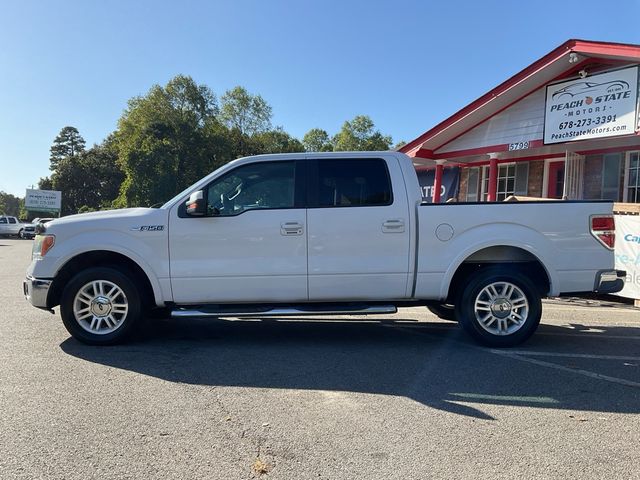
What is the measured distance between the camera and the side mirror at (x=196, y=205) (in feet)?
17.7

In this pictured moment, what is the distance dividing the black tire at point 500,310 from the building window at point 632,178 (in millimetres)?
8829

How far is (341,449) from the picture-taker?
329cm

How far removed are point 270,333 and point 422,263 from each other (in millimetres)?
2172

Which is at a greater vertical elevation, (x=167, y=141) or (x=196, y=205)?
(x=167, y=141)

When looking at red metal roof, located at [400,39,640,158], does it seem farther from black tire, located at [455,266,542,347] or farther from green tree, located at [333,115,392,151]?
green tree, located at [333,115,392,151]

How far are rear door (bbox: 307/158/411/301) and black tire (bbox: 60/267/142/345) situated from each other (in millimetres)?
1971

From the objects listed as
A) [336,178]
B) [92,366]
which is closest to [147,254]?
[92,366]

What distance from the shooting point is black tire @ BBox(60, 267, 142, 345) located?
5465 millimetres

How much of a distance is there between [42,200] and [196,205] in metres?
52.6

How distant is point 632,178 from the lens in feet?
41.0

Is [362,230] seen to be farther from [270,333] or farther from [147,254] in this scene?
[147,254]

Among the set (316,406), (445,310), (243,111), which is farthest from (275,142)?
(316,406)

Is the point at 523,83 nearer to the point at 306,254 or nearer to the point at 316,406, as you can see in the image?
the point at 306,254

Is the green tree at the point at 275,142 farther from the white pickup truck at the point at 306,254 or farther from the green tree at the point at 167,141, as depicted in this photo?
the white pickup truck at the point at 306,254
